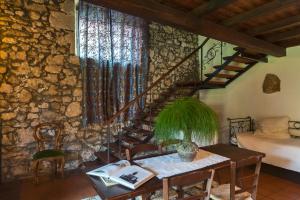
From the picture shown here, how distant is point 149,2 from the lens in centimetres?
260

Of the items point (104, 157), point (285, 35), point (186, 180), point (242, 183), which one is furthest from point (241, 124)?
point (186, 180)

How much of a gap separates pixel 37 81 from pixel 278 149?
3989 mm

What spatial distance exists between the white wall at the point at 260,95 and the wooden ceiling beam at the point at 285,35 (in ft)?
2.13

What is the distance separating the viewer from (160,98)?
5.10m

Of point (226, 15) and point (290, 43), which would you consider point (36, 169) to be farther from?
point (290, 43)

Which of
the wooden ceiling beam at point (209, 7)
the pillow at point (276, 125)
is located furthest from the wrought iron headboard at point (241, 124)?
the wooden ceiling beam at point (209, 7)

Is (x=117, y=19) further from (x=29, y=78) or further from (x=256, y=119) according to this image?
(x=256, y=119)

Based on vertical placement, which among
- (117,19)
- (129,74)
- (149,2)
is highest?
(117,19)

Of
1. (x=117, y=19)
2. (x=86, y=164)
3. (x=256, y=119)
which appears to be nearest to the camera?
(x=86, y=164)

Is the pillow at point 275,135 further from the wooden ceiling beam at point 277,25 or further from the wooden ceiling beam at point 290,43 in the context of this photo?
the wooden ceiling beam at point 277,25

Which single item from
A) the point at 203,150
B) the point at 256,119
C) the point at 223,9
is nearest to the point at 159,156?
the point at 203,150

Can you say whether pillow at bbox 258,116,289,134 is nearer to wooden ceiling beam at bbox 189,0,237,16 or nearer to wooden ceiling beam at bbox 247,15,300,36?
wooden ceiling beam at bbox 247,15,300,36

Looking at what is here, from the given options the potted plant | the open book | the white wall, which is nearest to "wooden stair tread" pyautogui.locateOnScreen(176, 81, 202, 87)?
the white wall

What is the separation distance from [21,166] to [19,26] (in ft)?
7.33
